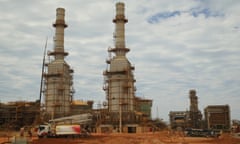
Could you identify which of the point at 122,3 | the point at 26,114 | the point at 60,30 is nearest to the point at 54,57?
the point at 60,30

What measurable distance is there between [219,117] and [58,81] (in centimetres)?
4529

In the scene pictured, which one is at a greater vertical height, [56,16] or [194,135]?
[56,16]

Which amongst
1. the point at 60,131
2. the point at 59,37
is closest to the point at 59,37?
the point at 59,37

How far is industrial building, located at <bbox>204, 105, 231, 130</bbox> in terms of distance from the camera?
8169 centimetres

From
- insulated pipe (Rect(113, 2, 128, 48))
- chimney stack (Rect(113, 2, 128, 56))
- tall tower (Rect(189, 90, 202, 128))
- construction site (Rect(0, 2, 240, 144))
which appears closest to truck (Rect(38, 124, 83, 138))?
construction site (Rect(0, 2, 240, 144))

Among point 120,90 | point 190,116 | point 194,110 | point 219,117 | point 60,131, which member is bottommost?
point 60,131

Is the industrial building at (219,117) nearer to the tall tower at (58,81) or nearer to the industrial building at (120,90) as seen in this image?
the industrial building at (120,90)

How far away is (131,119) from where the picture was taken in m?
75.2

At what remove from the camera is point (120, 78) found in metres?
77.9

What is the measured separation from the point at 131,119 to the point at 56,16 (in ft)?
122

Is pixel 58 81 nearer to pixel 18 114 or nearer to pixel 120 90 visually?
pixel 18 114

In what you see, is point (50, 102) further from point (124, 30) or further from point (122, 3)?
point (122, 3)

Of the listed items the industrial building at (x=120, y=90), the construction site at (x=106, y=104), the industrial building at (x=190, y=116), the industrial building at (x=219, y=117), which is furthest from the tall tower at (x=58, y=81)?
the industrial building at (x=219, y=117)

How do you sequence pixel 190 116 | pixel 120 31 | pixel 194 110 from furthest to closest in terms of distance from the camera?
pixel 194 110 → pixel 190 116 → pixel 120 31
